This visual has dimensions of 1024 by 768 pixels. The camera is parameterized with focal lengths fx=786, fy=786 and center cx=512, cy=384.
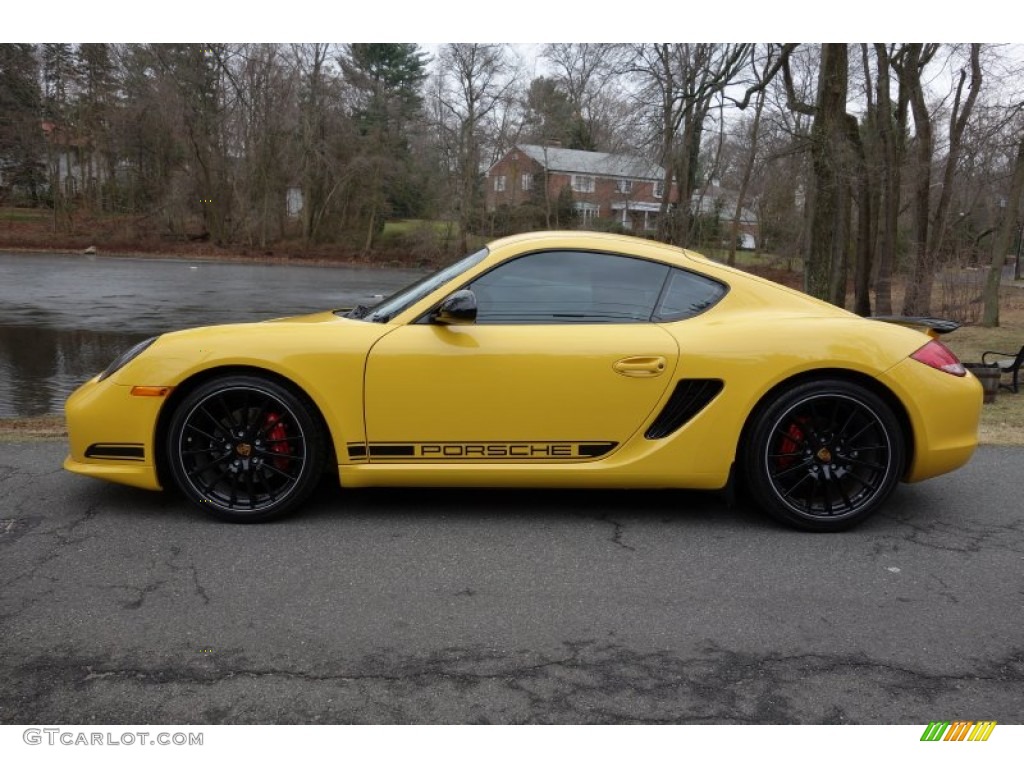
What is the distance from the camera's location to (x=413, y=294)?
4.00 m

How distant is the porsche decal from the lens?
3723 mm

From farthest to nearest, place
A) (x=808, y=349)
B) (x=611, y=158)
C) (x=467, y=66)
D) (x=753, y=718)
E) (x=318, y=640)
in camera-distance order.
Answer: (x=467, y=66) < (x=611, y=158) < (x=808, y=349) < (x=318, y=640) < (x=753, y=718)

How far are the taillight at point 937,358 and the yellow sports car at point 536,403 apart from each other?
0.7 inches

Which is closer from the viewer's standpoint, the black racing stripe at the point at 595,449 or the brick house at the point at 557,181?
the black racing stripe at the point at 595,449

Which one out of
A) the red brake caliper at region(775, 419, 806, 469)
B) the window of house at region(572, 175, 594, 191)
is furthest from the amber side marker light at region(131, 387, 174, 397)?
the window of house at region(572, 175, 594, 191)

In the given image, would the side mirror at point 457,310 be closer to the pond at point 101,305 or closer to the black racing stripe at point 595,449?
the black racing stripe at point 595,449

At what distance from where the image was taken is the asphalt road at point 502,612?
2.33 metres

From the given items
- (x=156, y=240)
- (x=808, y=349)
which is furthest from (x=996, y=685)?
(x=156, y=240)

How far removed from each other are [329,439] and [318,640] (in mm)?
1294

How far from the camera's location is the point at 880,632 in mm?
2785

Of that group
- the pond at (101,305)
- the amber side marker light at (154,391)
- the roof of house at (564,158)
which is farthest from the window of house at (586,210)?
the amber side marker light at (154,391)

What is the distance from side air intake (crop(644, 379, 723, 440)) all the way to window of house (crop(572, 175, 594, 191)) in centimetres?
4764

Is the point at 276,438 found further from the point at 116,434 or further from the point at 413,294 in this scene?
the point at 413,294

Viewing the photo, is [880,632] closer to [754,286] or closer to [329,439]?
[754,286]
